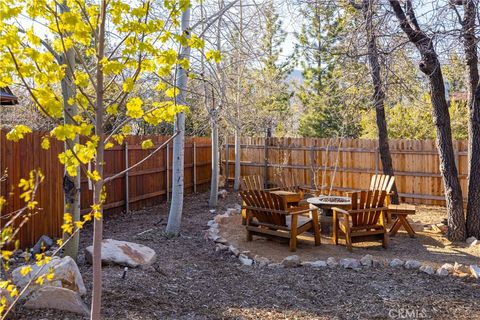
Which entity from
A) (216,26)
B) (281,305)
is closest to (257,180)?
(216,26)

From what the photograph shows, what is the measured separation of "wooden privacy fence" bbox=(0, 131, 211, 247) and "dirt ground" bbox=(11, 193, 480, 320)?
1.31 metres

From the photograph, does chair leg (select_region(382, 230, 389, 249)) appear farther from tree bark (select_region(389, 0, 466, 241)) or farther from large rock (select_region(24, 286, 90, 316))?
large rock (select_region(24, 286, 90, 316))

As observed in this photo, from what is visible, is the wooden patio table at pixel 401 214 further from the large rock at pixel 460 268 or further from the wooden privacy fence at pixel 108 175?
the wooden privacy fence at pixel 108 175

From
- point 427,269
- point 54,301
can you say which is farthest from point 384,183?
point 54,301

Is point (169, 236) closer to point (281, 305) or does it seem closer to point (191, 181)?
point (281, 305)

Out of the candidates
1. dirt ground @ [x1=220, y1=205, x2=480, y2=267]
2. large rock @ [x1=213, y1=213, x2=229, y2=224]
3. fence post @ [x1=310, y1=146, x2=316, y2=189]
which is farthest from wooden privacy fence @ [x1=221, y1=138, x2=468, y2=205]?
large rock @ [x1=213, y1=213, x2=229, y2=224]

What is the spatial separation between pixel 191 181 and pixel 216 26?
5283mm

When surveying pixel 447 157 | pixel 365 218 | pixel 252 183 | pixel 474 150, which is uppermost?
pixel 474 150

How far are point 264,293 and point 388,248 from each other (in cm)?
249

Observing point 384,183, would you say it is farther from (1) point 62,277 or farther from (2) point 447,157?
(1) point 62,277

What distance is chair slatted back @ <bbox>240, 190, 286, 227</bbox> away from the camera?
5.78 meters

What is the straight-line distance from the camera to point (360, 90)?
25.6 ft

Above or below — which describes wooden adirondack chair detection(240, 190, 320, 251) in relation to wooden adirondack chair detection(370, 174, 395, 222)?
below

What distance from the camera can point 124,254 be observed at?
434 centimetres
